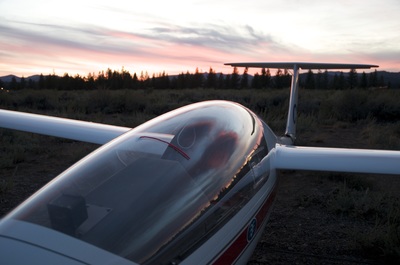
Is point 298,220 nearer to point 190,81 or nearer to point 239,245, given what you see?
point 239,245

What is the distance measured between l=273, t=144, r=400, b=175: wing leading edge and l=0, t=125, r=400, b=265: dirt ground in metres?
1.02

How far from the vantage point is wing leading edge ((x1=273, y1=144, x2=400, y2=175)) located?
4926 millimetres

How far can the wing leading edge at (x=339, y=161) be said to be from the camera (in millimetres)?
4926

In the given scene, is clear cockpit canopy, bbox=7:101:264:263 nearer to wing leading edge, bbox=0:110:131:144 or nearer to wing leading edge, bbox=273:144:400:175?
wing leading edge, bbox=273:144:400:175

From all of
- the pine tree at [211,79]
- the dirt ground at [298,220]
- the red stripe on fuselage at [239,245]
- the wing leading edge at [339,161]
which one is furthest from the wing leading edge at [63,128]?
the pine tree at [211,79]

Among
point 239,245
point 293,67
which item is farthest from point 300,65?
point 239,245

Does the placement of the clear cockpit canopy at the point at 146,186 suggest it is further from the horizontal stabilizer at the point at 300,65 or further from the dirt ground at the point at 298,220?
the horizontal stabilizer at the point at 300,65

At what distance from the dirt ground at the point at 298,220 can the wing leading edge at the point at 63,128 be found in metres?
1.32

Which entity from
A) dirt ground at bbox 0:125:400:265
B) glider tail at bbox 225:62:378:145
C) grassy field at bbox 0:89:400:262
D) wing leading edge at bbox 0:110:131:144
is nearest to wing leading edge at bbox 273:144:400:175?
grassy field at bbox 0:89:400:262

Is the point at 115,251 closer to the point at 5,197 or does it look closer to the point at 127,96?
the point at 5,197

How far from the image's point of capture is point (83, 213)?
2447 mm

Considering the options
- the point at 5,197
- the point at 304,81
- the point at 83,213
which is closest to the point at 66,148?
the point at 5,197

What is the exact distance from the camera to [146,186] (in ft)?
8.79

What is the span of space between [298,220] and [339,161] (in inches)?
62.2
